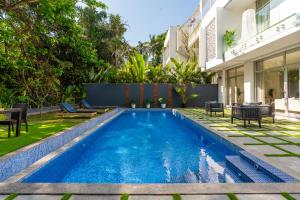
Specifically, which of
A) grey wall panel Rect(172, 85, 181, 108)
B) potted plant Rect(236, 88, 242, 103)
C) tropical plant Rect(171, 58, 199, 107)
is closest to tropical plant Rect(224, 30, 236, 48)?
potted plant Rect(236, 88, 242, 103)

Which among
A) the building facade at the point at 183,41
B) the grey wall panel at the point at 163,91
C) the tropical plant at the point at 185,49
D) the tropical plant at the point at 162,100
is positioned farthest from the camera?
the tropical plant at the point at 185,49

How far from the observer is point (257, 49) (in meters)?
12.9

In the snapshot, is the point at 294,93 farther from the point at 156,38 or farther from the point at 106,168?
the point at 156,38

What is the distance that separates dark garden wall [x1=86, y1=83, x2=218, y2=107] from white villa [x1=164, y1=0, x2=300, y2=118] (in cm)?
176

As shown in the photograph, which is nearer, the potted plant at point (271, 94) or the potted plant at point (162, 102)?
the potted plant at point (271, 94)

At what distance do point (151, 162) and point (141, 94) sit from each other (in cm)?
1734

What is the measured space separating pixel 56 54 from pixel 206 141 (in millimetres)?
16689

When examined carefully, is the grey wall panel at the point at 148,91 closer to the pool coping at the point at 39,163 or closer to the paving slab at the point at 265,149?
the pool coping at the point at 39,163

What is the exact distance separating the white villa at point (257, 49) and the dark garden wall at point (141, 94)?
5.79 ft

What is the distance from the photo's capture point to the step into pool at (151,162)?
4965 millimetres

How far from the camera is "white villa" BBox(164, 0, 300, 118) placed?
11070mm

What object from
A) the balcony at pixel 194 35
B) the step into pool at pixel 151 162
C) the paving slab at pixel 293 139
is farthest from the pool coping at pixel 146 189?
the balcony at pixel 194 35

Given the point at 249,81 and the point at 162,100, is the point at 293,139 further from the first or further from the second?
the point at 162,100

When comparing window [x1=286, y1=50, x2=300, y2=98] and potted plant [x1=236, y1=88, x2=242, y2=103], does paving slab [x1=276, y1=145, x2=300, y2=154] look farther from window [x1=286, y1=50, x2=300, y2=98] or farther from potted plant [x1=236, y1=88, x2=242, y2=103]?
potted plant [x1=236, y1=88, x2=242, y2=103]
